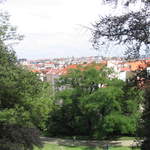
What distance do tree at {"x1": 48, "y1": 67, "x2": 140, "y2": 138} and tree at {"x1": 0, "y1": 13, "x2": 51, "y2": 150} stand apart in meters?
16.0

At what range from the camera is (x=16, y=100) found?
13.6 metres

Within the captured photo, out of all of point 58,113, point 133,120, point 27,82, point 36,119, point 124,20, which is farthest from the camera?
point 58,113

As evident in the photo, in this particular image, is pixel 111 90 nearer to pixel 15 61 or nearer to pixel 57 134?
pixel 57 134

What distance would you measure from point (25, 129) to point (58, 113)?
A: 22.9 m

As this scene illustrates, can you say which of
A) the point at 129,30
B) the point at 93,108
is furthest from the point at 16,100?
the point at 93,108

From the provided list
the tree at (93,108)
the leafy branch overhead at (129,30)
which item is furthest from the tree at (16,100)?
the tree at (93,108)

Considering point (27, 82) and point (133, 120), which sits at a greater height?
point (27, 82)

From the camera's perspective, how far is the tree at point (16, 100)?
38.9 feet

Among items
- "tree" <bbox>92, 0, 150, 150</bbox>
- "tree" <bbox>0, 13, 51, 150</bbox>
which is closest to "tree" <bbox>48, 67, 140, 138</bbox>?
"tree" <bbox>0, 13, 51, 150</bbox>

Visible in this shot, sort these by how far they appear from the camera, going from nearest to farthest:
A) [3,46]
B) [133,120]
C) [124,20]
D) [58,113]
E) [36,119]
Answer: [124,20] < [3,46] < [36,119] < [133,120] < [58,113]

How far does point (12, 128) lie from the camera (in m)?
13.1

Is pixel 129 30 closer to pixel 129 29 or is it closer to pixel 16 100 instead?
pixel 129 29

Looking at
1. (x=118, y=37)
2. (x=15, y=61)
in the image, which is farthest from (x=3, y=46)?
(x=118, y=37)

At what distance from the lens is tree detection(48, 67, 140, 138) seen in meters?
30.9
